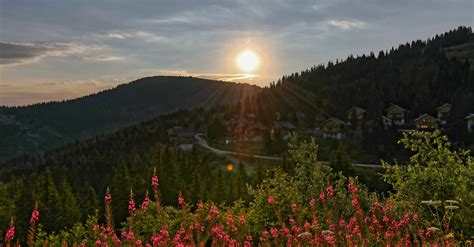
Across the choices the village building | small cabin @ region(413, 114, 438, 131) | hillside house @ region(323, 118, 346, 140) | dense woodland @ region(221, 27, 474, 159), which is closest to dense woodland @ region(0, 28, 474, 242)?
dense woodland @ region(221, 27, 474, 159)

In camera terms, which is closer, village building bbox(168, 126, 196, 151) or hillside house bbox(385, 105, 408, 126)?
village building bbox(168, 126, 196, 151)

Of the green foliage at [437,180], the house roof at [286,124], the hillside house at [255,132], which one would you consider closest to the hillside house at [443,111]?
the house roof at [286,124]

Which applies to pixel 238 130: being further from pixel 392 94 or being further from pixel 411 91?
pixel 411 91

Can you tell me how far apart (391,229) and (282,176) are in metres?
8.59

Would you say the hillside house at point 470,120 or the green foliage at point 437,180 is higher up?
the green foliage at point 437,180

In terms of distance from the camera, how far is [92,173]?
114 m

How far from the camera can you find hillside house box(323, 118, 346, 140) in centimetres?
11300

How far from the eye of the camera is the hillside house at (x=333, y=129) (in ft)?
371

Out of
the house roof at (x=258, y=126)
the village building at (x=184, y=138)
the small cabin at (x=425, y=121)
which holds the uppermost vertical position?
the small cabin at (x=425, y=121)

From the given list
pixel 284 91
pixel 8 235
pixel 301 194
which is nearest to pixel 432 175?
pixel 301 194

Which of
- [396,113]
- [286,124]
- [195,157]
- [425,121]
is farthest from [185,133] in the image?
[425,121]

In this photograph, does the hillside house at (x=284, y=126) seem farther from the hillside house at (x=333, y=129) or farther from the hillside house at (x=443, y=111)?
the hillside house at (x=443, y=111)

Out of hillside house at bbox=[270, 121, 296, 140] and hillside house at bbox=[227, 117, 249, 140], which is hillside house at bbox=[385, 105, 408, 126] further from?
hillside house at bbox=[227, 117, 249, 140]

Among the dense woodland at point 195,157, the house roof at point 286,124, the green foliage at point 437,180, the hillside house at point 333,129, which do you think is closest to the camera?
the green foliage at point 437,180
